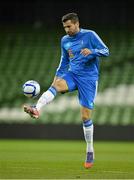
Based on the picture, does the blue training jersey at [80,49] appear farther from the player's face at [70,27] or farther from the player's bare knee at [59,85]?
the player's bare knee at [59,85]

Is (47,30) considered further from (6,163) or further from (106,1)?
(6,163)

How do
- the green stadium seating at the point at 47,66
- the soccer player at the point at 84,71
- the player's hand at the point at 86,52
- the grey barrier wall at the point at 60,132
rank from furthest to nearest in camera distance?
the green stadium seating at the point at 47,66 → the grey barrier wall at the point at 60,132 → the soccer player at the point at 84,71 → the player's hand at the point at 86,52

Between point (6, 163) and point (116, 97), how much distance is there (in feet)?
40.7

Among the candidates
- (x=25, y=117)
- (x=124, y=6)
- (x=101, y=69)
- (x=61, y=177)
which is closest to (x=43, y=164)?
(x=61, y=177)

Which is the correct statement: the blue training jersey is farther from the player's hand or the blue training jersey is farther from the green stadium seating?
Result: the green stadium seating

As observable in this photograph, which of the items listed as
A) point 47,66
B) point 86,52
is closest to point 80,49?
point 86,52

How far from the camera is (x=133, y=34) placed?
86.3ft

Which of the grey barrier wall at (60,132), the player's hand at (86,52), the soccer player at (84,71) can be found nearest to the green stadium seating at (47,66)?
the grey barrier wall at (60,132)

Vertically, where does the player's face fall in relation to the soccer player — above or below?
above

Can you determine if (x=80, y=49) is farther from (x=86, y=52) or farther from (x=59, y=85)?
(x=59, y=85)

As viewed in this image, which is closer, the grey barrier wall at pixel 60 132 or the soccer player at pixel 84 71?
the soccer player at pixel 84 71

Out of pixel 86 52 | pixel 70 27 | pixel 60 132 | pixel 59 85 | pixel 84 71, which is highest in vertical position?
pixel 70 27

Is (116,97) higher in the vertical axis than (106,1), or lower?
lower

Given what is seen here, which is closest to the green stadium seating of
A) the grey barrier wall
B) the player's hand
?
the grey barrier wall
